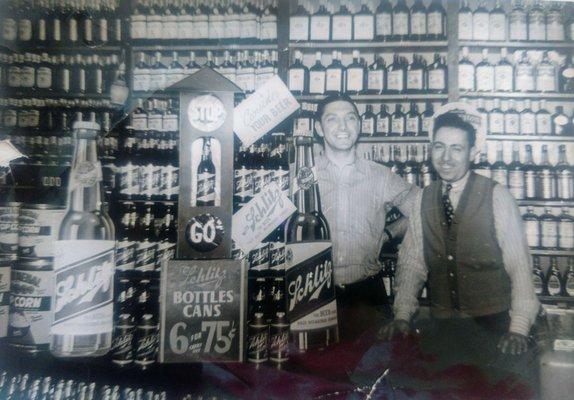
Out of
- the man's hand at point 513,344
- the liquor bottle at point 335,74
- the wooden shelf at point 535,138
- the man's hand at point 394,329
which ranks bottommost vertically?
the man's hand at point 513,344

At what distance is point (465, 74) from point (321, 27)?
60 cm

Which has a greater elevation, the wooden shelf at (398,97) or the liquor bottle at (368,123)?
the wooden shelf at (398,97)

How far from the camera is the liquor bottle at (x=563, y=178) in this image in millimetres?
1677

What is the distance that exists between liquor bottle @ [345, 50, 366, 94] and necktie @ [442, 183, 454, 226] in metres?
0.56

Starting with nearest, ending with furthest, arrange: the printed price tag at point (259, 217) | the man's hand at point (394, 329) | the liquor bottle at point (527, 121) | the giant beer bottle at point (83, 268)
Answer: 1. the giant beer bottle at point (83, 268)
2. the man's hand at point (394, 329)
3. the printed price tag at point (259, 217)
4. the liquor bottle at point (527, 121)

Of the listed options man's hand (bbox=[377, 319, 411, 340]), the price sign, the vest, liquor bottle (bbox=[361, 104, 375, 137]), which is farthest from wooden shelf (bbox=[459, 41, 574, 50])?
the price sign

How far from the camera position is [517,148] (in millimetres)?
1913

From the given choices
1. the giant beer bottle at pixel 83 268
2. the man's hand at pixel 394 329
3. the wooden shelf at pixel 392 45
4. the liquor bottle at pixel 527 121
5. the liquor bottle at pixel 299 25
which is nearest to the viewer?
the giant beer bottle at pixel 83 268

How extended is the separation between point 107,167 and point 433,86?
1.31 metres

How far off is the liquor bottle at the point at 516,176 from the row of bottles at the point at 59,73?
158 centimetres

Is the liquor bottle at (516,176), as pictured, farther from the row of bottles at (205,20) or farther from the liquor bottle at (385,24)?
the row of bottles at (205,20)

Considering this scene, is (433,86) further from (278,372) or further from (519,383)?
(278,372)

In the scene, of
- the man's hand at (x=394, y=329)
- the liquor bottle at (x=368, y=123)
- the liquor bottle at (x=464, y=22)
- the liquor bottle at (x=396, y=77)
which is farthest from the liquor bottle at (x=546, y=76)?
the man's hand at (x=394, y=329)

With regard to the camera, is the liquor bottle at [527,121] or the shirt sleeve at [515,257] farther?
the liquor bottle at [527,121]
